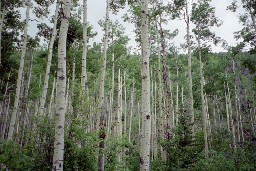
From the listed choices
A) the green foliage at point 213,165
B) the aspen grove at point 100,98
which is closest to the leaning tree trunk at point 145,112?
the aspen grove at point 100,98

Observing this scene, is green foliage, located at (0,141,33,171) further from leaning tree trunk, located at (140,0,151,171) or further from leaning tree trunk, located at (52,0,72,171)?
leaning tree trunk, located at (140,0,151,171)

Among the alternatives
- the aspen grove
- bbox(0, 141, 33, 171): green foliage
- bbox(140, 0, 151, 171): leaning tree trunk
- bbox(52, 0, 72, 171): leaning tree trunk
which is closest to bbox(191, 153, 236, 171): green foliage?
the aspen grove

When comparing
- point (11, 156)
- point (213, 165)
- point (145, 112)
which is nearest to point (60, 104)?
point (11, 156)

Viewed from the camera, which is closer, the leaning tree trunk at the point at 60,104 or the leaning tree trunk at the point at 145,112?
the leaning tree trunk at the point at 60,104

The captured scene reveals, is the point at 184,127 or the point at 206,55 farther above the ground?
the point at 206,55

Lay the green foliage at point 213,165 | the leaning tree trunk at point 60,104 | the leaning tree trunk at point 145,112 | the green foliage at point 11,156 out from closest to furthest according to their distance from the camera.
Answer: the green foliage at point 11,156 < the leaning tree trunk at point 60,104 < the leaning tree trunk at point 145,112 < the green foliage at point 213,165

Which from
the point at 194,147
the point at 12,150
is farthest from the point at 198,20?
the point at 12,150

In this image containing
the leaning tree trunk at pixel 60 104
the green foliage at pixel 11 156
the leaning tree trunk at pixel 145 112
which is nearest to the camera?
the green foliage at pixel 11 156

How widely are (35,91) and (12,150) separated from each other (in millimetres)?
20378

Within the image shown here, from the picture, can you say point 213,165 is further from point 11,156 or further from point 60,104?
point 11,156

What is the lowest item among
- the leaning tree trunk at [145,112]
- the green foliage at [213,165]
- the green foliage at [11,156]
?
the green foliage at [213,165]

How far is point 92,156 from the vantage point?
643 centimetres

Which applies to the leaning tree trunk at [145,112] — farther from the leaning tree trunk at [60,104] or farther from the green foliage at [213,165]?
the green foliage at [213,165]

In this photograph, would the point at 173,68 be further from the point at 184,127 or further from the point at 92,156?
the point at 92,156
